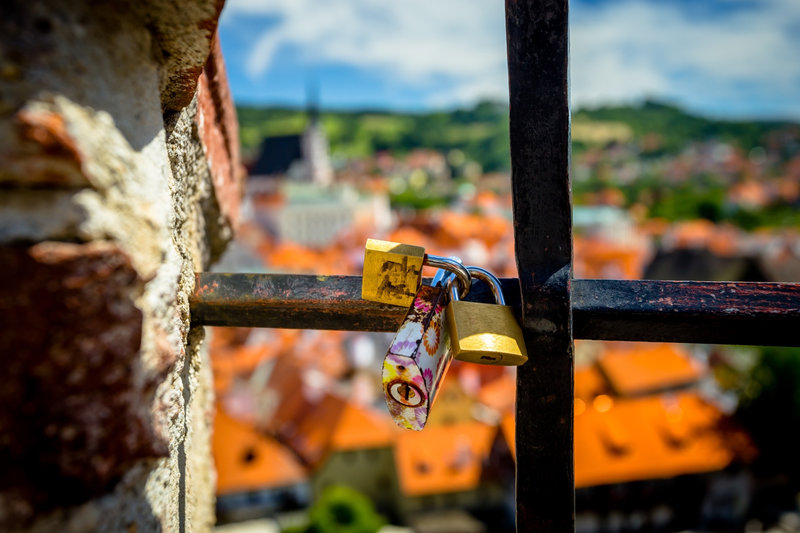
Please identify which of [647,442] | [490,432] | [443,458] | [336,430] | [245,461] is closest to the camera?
[647,442]

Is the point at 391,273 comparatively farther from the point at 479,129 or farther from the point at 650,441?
the point at 479,129

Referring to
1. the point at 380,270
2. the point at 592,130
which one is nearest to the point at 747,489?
the point at 380,270

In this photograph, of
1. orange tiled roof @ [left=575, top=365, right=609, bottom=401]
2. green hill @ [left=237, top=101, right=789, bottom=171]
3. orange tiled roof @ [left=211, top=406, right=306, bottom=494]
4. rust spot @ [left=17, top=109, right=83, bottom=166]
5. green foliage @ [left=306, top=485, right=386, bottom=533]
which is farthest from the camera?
green hill @ [left=237, top=101, right=789, bottom=171]

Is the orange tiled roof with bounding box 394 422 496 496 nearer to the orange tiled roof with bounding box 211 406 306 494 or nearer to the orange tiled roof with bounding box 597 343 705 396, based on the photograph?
the orange tiled roof with bounding box 211 406 306 494

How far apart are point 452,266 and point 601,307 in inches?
8.3

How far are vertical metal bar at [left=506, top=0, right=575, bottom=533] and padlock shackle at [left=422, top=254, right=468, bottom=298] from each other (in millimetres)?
92

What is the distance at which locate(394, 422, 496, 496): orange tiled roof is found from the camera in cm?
1096

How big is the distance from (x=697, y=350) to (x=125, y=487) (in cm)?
2071

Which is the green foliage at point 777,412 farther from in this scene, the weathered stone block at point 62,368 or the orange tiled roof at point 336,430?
the weathered stone block at point 62,368

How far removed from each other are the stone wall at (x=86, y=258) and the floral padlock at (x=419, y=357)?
0.27 m

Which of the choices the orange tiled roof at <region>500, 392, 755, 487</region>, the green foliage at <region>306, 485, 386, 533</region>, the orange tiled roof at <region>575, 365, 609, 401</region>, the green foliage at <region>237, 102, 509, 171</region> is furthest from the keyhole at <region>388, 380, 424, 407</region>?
the green foliage at <region>237, 102, 509, 171</region>

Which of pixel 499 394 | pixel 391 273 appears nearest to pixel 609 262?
pixel 499 394

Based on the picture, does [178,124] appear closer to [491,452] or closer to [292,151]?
[491,452]

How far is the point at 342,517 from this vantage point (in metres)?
8.94
